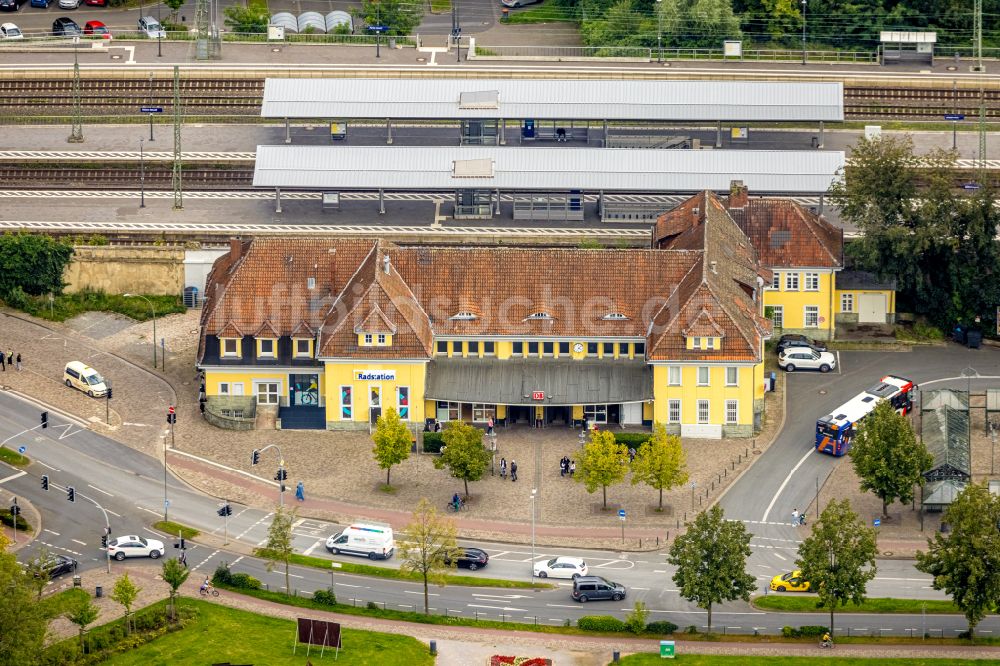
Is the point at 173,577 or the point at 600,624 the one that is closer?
the point at 600,624

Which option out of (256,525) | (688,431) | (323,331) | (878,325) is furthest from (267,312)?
(878,325)

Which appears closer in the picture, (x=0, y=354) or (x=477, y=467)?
(x=477, y=467)

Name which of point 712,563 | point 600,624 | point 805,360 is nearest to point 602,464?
point 712,563

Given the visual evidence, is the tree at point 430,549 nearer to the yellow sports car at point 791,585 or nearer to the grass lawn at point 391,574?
the grass lawn at point 391,574

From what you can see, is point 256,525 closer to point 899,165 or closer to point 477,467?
point 477,467

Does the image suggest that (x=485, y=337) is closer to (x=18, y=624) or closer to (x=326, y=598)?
(x=326, y=598)
